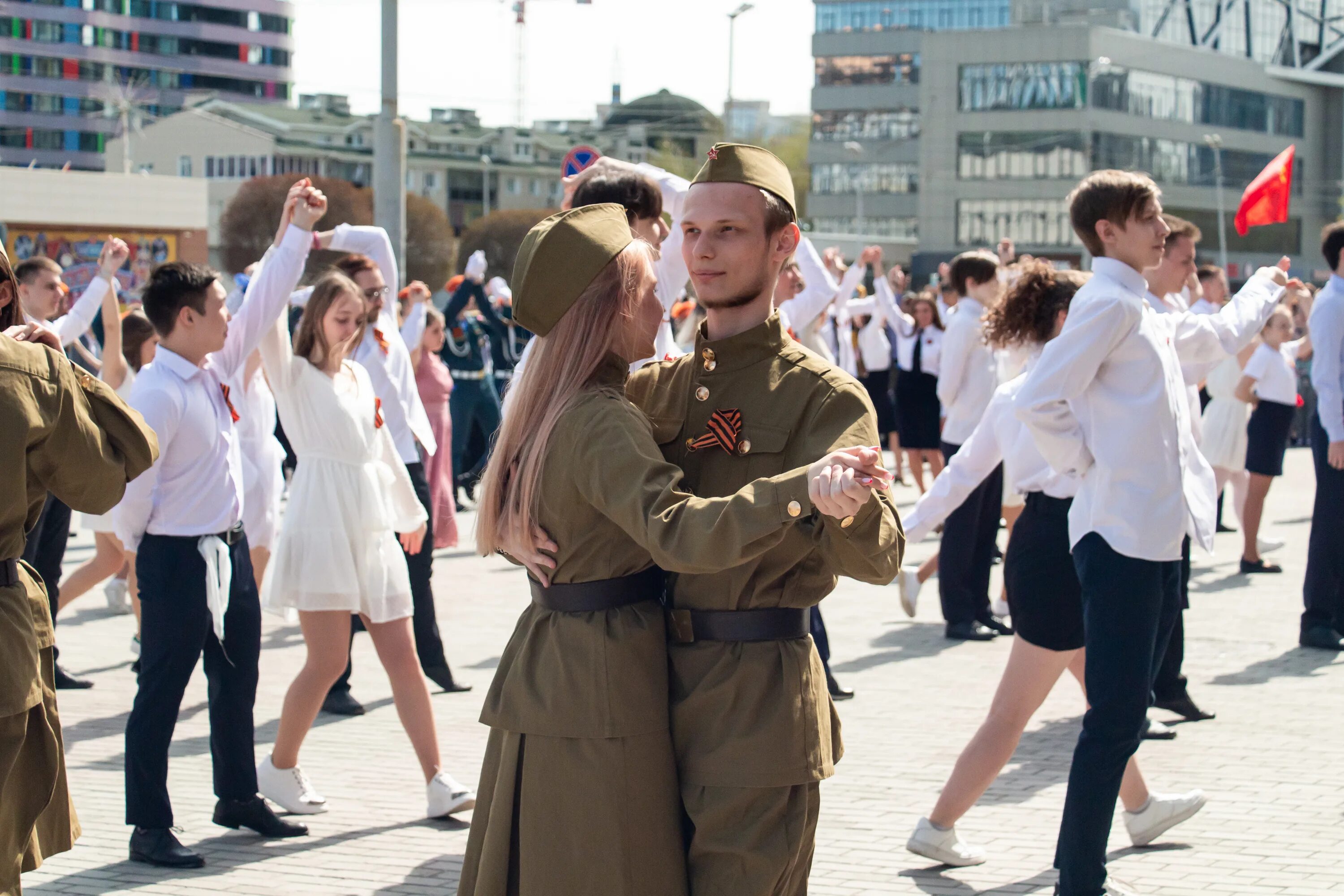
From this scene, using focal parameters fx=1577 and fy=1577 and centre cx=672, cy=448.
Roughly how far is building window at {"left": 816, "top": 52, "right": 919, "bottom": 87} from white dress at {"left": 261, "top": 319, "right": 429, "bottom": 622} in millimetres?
97427

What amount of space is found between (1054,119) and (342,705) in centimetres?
8254

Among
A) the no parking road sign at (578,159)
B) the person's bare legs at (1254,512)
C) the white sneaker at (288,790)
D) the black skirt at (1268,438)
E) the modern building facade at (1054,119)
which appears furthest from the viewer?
the modern building facade at (1054,119)

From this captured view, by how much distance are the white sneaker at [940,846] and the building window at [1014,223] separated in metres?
80.5

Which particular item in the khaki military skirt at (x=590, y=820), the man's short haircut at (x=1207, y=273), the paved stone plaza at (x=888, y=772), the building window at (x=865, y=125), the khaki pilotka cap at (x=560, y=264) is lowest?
the paved stone plaza at (x=888, y=772)

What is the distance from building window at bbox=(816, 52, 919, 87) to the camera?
101 metres

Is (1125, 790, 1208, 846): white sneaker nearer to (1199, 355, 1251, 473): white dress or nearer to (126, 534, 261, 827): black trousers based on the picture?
(126, 534, 261, 827): black trousers

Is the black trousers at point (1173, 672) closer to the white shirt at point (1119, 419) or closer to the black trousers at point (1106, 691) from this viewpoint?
the white shirt at point (1119, 419)

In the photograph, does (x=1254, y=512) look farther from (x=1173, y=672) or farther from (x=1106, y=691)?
(x=1106, y=691)

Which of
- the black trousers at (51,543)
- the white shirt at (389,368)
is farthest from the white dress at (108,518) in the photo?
the white shirt at (389,368)

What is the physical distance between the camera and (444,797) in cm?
582

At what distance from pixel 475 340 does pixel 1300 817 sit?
1047 cm

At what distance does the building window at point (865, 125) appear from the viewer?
98.6 metres

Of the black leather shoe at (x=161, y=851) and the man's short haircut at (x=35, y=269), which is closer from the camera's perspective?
the black leather shoe at (x=161, y=851)

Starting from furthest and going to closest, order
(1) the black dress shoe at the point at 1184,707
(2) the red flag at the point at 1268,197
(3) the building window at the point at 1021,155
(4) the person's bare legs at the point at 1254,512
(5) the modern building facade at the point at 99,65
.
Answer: (5) the modern building facade at the point at 99,65, (3) the building window at the point at 1021,155, (4) the person's bare legs at the point at 1254,512, (2) the red flag at the point at 1268,197, (1) the black dress shoe at the point at 1184,707
